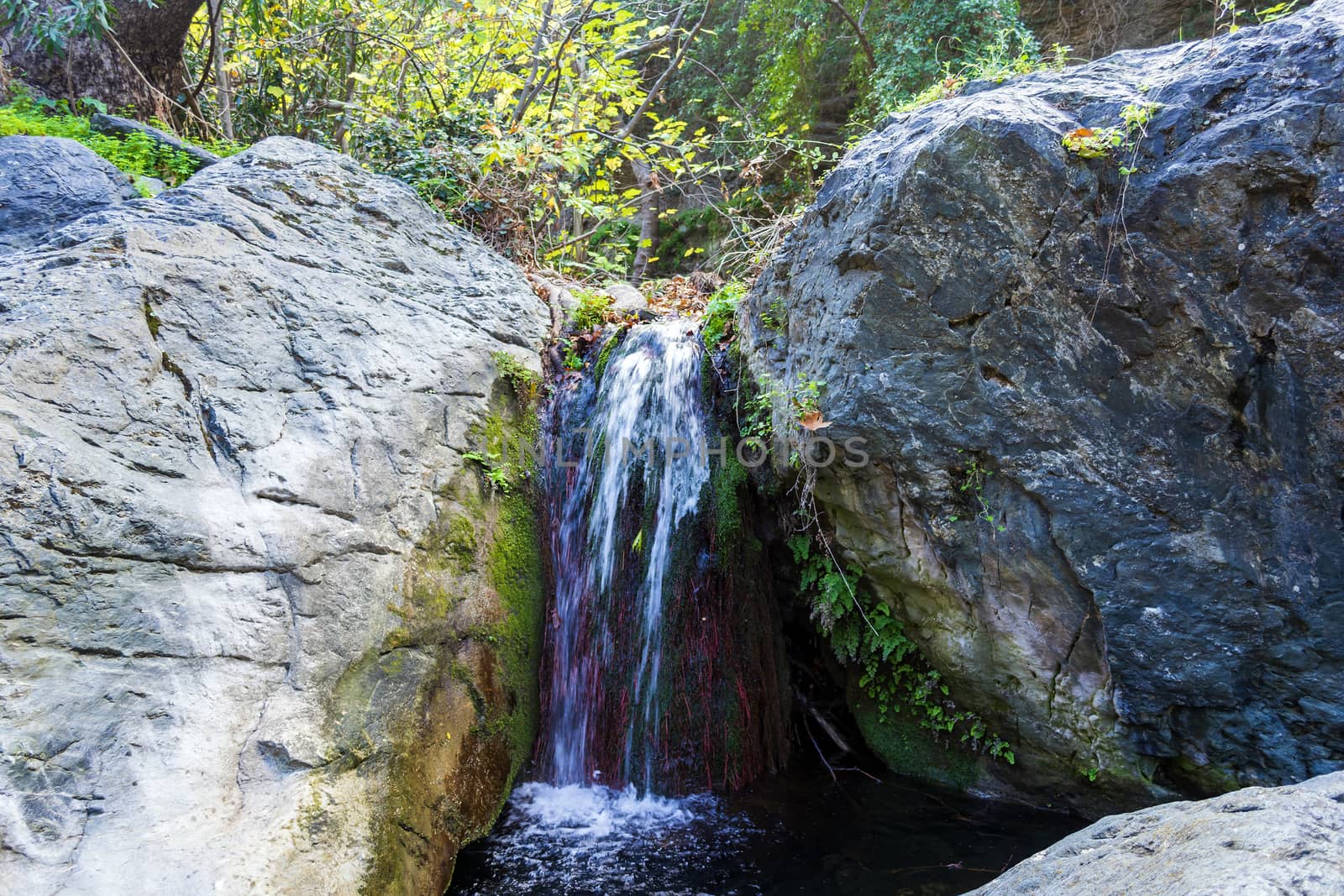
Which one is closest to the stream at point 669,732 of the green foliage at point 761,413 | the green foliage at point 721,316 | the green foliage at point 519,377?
the green foliage at point 721,316

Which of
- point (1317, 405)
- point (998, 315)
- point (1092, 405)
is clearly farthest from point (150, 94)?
point (1317, 405)

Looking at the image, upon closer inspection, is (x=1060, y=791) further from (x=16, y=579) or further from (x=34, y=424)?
(x=34, y=424)

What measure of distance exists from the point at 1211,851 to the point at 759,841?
269cm

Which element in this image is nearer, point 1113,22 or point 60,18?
point 60,18

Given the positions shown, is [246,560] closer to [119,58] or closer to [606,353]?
[606,353]

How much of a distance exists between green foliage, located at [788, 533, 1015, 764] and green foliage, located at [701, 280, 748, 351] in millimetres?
1697

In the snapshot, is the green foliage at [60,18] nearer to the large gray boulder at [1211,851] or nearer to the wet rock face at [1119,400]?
the wet rock face at [1119,400]

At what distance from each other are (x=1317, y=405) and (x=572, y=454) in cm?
419

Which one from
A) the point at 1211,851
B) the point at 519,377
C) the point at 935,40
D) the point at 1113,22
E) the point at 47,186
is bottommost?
the point at 1211,851

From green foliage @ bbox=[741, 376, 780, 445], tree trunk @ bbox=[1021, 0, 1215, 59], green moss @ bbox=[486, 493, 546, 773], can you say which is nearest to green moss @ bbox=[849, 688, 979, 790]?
green foliage @ bbox=[741, 376, 780, 445]

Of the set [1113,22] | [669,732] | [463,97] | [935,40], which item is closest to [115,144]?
[463,97]

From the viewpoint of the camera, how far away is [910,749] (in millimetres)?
4715

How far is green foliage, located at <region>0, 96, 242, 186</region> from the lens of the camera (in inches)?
237

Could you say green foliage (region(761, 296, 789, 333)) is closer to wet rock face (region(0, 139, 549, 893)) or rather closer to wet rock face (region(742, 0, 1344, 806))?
wet rock face (region(742, 0, 1344, 806))
